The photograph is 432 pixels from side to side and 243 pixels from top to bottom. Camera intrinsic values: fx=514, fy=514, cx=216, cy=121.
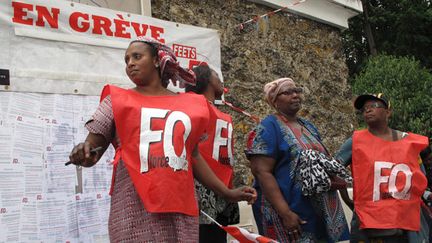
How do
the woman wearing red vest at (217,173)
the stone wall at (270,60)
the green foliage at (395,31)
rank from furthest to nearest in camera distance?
the green foliage at (395,31) → the stone wall at (270,60) → the woman wearing red vest at (217,173)

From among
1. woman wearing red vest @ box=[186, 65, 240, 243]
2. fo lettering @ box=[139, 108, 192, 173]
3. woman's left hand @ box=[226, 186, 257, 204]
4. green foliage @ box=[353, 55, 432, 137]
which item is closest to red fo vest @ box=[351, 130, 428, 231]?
woman wearing red vest @ box=[186, 65, 240, 243]

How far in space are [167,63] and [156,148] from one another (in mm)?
469

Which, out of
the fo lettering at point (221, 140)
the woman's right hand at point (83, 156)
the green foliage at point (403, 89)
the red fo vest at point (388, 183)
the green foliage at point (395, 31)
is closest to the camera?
the woman's right hand at point (83, 156)

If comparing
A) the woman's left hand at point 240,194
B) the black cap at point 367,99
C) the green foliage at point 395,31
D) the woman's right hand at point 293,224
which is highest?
the green foliage at point 395,31

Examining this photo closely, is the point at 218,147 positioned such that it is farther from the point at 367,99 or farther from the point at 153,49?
the point at 367,99

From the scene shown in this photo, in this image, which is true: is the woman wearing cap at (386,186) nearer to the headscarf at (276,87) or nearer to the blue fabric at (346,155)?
the blue fabric at (346,155)

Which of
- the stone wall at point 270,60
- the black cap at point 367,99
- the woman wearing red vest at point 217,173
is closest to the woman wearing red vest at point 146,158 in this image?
the woman wearing red vest at point 217,173

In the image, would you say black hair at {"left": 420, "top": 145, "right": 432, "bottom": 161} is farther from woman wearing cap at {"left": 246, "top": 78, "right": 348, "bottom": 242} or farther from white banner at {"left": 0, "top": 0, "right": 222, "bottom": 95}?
white banner at {"left": 0, "top": 0, "right": 222, "bottom": 95}

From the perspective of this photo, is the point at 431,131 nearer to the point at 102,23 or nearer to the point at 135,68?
the point at 102,23

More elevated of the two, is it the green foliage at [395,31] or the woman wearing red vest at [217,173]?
the green foliage at [395,31]

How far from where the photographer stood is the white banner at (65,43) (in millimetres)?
3229

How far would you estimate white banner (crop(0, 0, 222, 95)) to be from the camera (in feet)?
10.6

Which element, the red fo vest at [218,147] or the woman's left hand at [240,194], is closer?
the woman's left hand at [240,194]

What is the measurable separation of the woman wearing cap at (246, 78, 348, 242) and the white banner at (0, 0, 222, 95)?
1.27 m
